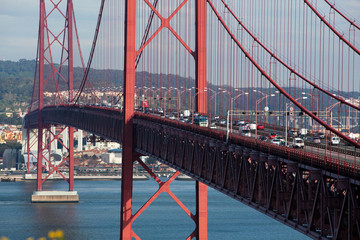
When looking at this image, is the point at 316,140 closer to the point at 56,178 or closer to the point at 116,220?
the point at 116,220

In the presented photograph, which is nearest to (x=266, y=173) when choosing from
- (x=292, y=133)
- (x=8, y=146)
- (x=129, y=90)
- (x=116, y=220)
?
(x=292, y=133)

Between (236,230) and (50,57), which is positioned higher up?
(50,57)

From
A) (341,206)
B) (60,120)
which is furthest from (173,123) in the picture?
(60,120)

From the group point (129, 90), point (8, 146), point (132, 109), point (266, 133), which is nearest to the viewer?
point (266, 133)

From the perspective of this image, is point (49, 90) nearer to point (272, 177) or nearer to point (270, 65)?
point (270, 65)

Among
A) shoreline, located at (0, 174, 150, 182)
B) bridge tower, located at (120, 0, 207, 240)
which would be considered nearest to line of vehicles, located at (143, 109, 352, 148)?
bridge tower, located at (120, 0, 207, 240)
